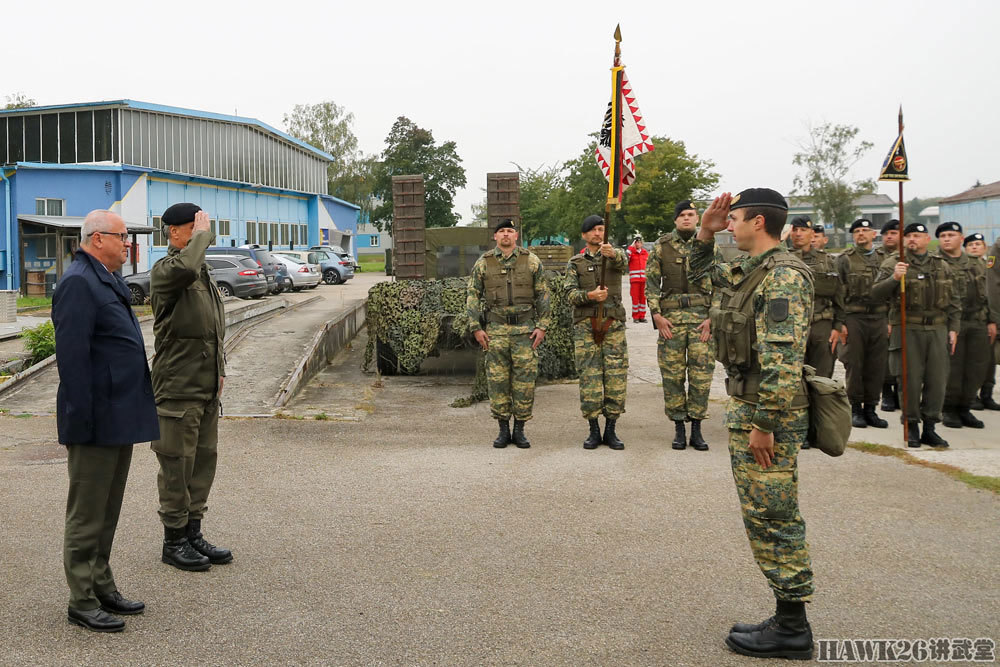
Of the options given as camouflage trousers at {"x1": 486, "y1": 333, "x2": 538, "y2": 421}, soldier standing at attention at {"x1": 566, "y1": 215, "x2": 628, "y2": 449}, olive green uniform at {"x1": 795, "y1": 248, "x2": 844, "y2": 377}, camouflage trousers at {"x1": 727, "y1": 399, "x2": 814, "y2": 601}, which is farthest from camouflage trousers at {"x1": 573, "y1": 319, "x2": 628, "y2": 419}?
camouflage trousers at {"x1": 727, "y1": 399, "x2": 814, "y2": 601}

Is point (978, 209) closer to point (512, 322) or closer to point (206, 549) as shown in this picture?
point (512, 322)

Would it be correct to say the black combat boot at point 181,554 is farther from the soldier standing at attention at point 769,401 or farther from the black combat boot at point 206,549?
the soldier standing at attention at point 769,401

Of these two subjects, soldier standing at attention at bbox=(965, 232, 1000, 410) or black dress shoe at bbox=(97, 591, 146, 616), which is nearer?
black dress shoe at bbox=(97, 591, 146, 616)

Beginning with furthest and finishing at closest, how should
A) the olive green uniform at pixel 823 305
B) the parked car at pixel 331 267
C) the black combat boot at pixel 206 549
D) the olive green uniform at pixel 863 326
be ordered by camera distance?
1. the parked car at pixel 331 267
2. the olive green uniform at pixel 863 326
3. the olive green uniform at pixel 823 305
4. the black combat boot at pixel 206 549

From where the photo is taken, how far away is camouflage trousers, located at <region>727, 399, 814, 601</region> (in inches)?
150

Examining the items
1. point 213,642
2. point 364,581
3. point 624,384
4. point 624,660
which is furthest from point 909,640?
point 624,384

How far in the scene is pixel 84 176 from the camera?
35.2 metres

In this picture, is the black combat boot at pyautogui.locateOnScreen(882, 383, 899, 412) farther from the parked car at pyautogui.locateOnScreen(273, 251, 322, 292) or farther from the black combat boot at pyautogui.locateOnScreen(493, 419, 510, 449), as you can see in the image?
the parked car at pyautogui.locateOnScreen(273, 251, 322, 292)

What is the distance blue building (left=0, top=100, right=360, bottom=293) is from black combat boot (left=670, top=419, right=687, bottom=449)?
2533 centimetres

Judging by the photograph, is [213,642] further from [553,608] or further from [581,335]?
[581,335]

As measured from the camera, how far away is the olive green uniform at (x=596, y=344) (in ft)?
26.1

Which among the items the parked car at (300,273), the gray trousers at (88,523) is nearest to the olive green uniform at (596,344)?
the gray trousers at (88,523)

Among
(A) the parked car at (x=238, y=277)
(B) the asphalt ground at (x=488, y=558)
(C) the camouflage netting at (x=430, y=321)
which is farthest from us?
(A) the parked car at (x=238, y=277)

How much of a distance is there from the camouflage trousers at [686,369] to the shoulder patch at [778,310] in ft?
13.7
